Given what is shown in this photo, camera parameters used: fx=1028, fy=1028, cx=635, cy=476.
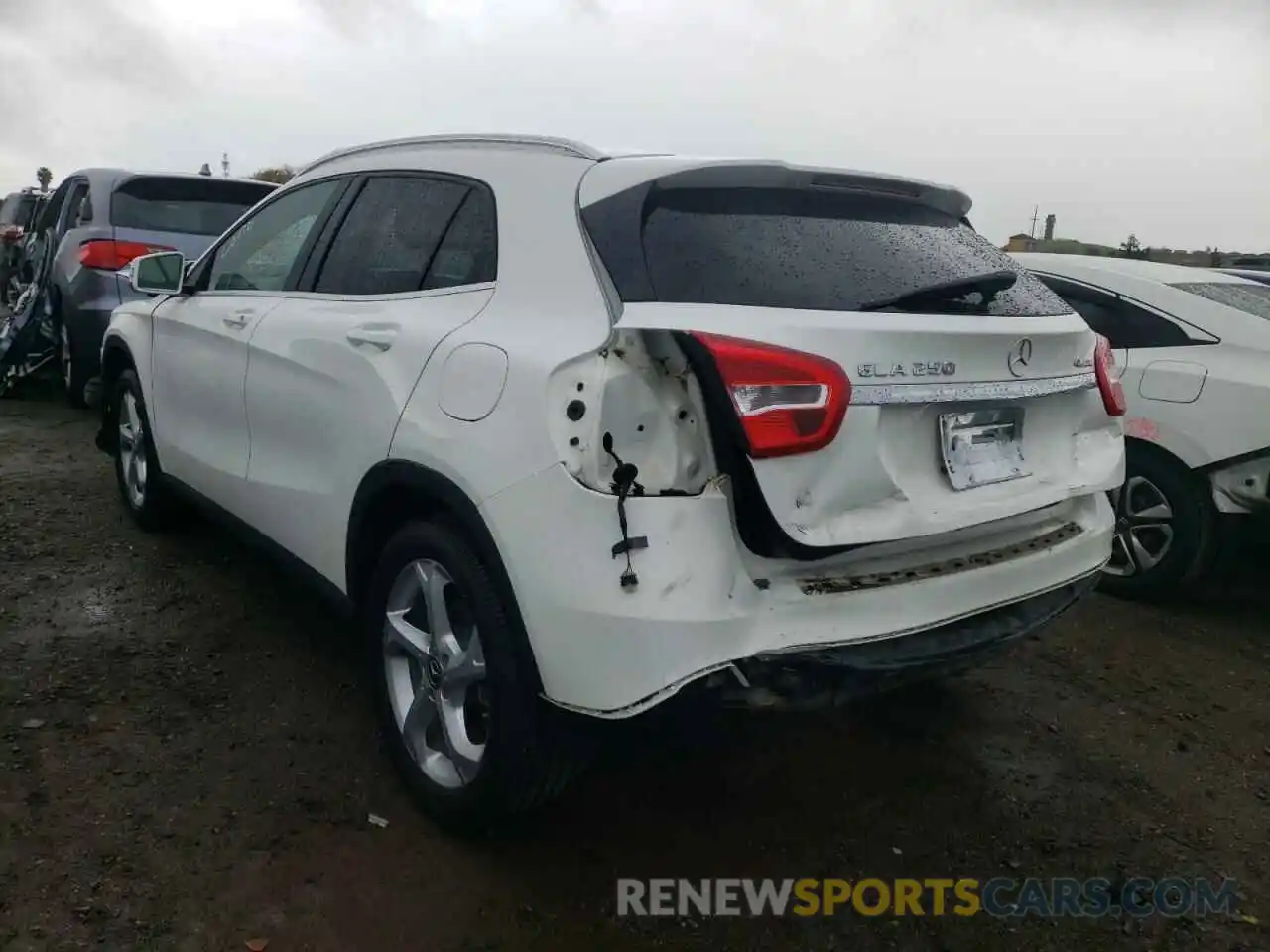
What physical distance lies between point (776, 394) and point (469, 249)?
3.55 ft

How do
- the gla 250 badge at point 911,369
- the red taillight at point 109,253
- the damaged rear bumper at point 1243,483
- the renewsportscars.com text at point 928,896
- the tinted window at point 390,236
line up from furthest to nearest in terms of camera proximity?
1. the red taillight at point 109,253
2. the damaged rear bumper at point 1243,483
3. the tinted window at point 390,236
4. the renewsportscars.com text at point 928,896
5. the gla 250 badge at point 911,369

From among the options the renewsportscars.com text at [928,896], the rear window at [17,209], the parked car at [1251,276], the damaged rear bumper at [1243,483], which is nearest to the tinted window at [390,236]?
the renewsportscars.com text at [928,896]

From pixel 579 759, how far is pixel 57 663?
2237 millimetres

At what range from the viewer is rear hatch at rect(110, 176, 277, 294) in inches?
279

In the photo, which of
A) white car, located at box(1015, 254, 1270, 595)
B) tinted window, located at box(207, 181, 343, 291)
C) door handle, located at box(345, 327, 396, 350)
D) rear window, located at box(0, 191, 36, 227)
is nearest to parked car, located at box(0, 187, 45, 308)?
rear window, located at box(0, 191, 36, 227)

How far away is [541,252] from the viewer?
252 centimetres

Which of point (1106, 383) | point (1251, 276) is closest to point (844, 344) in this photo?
point (1106, 383)

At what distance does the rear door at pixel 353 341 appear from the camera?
2746 millimetres

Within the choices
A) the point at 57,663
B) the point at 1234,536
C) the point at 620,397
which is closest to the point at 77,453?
the point at 57,663

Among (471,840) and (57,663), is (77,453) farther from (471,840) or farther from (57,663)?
(471,840)

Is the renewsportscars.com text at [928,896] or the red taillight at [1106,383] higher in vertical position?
the red taillight at [1106,383]

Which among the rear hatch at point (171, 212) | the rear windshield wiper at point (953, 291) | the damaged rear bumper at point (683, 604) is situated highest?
the rear hatch at point (171, 212)

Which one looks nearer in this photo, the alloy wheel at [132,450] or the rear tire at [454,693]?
the rear tire at [454,693]

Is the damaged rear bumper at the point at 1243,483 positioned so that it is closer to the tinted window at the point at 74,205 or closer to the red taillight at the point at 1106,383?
the red taillight at the point at 1106,383
